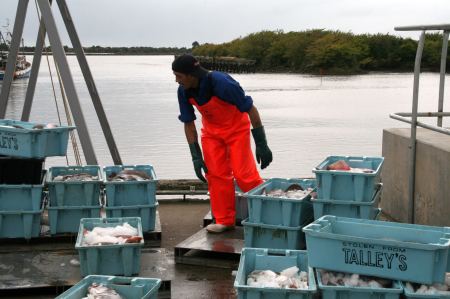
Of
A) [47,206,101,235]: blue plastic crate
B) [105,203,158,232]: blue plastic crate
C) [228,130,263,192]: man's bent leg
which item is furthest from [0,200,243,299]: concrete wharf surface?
[228,130,263,192]: man's bent leg

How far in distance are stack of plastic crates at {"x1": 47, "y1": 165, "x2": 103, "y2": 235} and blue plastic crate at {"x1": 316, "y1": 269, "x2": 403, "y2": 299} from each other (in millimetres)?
2625

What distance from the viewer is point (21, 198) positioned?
560 centimetres

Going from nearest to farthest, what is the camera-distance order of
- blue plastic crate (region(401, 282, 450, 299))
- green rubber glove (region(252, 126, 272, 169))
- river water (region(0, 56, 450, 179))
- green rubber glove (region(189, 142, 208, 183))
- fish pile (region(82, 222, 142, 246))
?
blue plastic crate (region(401, 282, 450, 299))
fish pile (region(82, 222, 142, 246))
green rubber glove (region(252, 126, 272, 169))
green rubber glove (region(189, 142, 208, 183))
river water (region(0, 56, 450, 179))

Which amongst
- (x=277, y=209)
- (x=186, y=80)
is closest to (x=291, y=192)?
(x=277, y=209)

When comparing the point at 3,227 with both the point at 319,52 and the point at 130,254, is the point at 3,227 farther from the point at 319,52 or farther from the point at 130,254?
the point at 319,52

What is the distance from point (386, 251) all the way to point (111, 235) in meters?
2.08

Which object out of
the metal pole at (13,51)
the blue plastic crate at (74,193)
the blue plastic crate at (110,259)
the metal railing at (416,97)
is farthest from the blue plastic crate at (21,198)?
the metal railing at (416,97)

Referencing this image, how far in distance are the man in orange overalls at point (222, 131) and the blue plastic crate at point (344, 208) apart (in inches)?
32.9

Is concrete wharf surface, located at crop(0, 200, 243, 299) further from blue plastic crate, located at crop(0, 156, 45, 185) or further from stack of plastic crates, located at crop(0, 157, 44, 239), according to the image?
blue plastic crate, located at crop(0, 156, 45, 185)

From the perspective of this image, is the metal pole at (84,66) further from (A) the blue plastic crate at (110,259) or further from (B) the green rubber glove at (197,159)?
(A) the blue plastic crate at (110,259)

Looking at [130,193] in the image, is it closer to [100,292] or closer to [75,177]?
[75,177]

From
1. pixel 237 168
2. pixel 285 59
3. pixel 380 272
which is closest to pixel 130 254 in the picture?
pixel 237 168

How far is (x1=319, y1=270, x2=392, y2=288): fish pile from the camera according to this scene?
3664mm

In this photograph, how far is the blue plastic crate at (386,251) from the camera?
3578 millimetres
